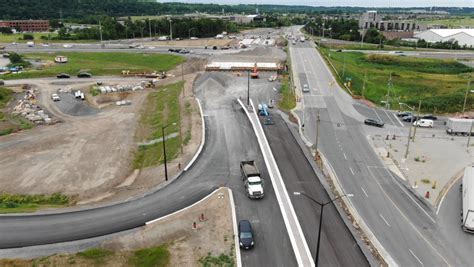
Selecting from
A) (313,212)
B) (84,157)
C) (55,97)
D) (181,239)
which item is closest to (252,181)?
(313,212)

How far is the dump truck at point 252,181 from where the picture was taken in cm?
3891

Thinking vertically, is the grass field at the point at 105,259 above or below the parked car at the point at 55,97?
below

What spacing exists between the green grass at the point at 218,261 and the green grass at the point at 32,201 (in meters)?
20.7

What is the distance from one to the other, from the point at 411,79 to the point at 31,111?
86.6m

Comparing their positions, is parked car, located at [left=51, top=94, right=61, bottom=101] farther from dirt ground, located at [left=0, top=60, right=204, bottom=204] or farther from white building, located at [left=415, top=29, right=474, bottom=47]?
white building, located at [left=415, top=29, right=474, bottom=47]

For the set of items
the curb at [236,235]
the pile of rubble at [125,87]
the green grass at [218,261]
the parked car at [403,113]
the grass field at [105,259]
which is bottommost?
the grass field at [105,259]

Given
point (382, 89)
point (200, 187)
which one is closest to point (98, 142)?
point (200, 187)

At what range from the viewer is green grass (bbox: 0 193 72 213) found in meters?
42.0

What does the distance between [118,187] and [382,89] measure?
2457 inches

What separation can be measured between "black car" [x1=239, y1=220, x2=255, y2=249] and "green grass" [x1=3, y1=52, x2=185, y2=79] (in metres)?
85.7

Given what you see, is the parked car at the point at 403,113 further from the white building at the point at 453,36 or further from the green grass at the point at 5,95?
the white building at the point at 453,36

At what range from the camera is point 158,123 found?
229 feet

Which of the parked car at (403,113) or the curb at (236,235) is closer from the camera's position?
the curb at (236,235)

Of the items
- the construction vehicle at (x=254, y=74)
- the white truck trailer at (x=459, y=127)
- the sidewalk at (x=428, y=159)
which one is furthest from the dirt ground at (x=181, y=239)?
the construction vehicle at (x=254, y=74)
